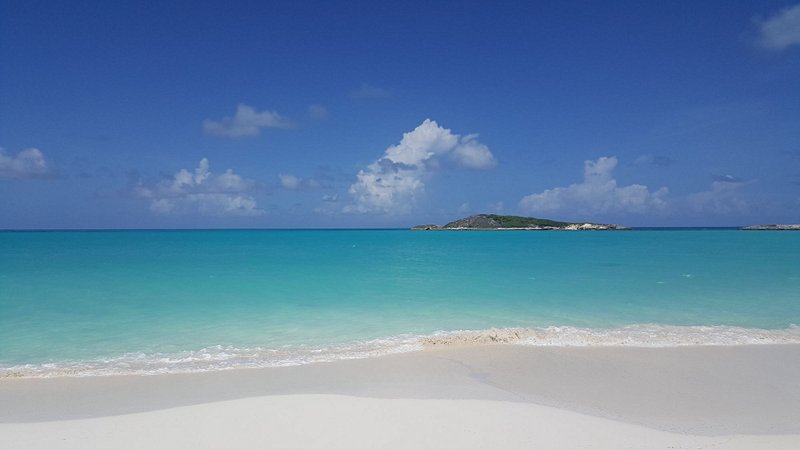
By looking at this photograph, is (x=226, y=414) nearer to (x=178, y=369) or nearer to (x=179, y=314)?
(x=178, y=369)

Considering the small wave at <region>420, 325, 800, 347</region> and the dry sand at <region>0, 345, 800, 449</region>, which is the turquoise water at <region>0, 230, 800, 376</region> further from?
the dry sand at <region>0, 345, 800, 449</region>

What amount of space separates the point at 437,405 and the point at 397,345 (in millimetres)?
3791

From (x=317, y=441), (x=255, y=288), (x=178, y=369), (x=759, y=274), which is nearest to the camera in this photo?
(x=317, y=441)

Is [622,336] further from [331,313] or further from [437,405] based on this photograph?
[331,313]

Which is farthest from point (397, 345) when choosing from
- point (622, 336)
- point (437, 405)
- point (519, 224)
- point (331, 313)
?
point (519, 224)

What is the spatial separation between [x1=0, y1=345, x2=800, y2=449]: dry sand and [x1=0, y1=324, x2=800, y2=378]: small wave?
0.54m

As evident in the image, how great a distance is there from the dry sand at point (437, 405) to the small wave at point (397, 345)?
0.54 meters

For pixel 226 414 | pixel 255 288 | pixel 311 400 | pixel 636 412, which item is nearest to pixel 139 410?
pixel 226 414

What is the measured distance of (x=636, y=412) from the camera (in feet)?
19.8

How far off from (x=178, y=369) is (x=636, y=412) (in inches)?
334

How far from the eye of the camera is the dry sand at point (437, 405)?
5137 millimetres

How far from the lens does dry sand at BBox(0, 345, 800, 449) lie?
514 cm

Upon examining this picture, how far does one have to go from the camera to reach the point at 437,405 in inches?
240

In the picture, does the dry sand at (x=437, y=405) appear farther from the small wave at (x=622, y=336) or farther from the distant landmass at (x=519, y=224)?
the distant landmass at (x=519, y=224)
